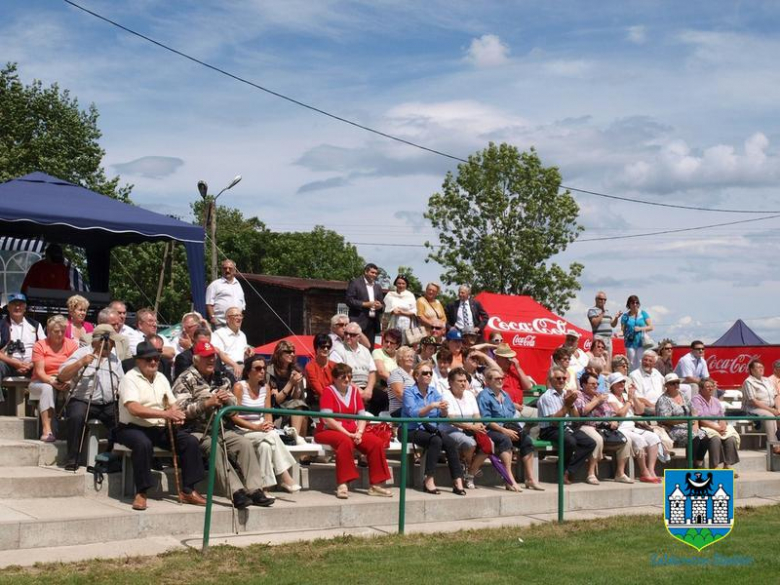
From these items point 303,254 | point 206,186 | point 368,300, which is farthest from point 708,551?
point 303,254

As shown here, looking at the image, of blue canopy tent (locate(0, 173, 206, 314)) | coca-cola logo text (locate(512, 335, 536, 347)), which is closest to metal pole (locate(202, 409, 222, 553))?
blue canopy tent (locate(0, 173, 206, 314))

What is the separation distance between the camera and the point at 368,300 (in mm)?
16125

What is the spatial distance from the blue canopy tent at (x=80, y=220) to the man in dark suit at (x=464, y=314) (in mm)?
4010

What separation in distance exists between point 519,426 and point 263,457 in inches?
134

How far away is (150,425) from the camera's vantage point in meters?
9.88

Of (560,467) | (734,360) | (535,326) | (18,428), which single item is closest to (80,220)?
(18,428)

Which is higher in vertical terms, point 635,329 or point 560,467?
point 635,329

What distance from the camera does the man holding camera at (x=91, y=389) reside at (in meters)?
10.1

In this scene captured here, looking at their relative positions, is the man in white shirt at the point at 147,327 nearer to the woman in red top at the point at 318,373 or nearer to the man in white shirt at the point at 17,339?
the man in white shirt at the point at 17,339

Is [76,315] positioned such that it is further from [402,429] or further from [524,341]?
[524,341]

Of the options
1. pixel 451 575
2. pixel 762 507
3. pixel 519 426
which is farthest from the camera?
pixel 762 507

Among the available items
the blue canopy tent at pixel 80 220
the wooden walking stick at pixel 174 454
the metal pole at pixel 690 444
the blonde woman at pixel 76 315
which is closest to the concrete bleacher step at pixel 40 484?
the wooden walking stick at pixel 174 454

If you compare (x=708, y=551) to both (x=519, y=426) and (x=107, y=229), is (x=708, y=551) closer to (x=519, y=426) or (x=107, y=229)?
(x=519, y=426)

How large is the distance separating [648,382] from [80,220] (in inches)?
333
